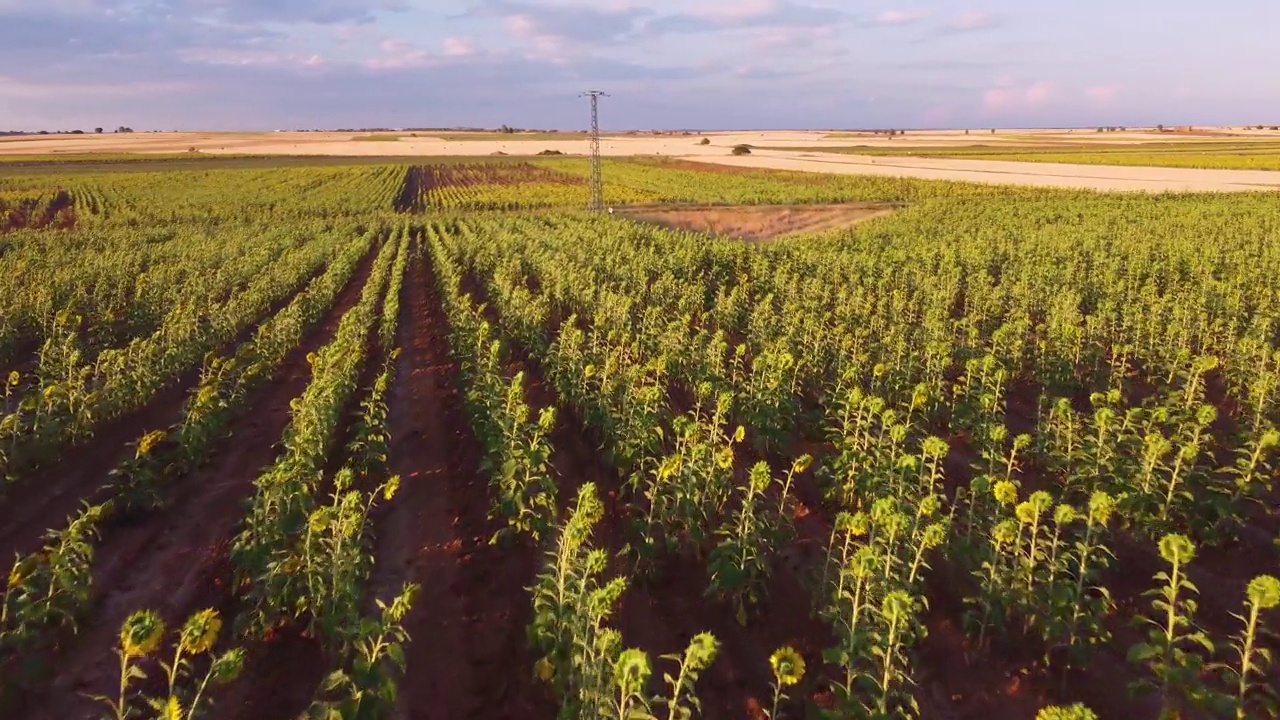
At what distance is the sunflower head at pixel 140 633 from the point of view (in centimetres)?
389

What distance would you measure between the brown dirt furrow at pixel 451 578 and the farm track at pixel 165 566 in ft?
3.35

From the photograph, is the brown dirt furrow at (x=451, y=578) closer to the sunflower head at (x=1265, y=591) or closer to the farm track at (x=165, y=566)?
the farm track at (x=165, y=566)

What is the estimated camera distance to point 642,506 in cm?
830

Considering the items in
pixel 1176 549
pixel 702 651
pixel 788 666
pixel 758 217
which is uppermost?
pixel 758 217

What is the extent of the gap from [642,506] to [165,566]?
485cm

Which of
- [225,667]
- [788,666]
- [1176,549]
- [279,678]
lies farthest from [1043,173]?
[225,667]

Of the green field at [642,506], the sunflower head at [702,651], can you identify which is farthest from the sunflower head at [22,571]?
the sunflower head at [702,651]

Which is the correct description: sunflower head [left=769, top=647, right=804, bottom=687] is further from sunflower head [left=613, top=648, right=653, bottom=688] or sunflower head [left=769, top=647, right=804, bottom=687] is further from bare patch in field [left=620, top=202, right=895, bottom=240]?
bare patch in field [left=620, top=202, right=895, bottom=240]

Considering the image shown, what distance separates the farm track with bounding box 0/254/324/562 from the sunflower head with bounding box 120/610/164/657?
278cm

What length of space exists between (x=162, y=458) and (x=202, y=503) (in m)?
0.78

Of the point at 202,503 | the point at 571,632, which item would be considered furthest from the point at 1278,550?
the point at 202,503

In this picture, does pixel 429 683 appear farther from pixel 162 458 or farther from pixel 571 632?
pixel 162 458

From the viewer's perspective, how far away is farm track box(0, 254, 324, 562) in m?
7.54

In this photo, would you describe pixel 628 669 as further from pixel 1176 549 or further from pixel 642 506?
pixel 642 506
